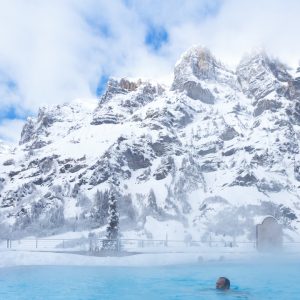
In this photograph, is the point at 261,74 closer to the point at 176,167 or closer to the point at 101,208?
the point at 176,167

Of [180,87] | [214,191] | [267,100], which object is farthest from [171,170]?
[180,87]

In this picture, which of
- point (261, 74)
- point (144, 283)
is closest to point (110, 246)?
point (144, 283)

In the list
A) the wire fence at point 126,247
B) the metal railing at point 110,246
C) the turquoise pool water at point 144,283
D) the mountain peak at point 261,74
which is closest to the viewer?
the turquoise pool water at point 144,283

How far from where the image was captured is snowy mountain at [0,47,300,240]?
307 ft

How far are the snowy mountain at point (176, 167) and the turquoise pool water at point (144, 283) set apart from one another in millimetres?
54276

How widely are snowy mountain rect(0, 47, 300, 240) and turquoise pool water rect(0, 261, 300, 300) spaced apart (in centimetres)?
5428

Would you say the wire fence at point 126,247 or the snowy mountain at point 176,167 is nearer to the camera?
the wire fence at point 126,247

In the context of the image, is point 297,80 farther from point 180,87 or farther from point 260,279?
point 260,279

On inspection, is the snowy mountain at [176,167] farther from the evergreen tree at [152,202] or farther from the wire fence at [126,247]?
the wire fence at [126,247]

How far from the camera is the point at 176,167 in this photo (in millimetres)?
112250

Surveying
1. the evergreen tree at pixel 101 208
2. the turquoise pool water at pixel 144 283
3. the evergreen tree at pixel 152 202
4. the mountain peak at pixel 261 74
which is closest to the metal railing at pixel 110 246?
the turquoise pool water at pixel 144 283

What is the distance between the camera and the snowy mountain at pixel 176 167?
93438mm

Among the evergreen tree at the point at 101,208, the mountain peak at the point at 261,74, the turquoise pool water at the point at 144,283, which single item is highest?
the mountain peak at the point at 261,74

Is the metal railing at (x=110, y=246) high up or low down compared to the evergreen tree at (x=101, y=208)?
down
